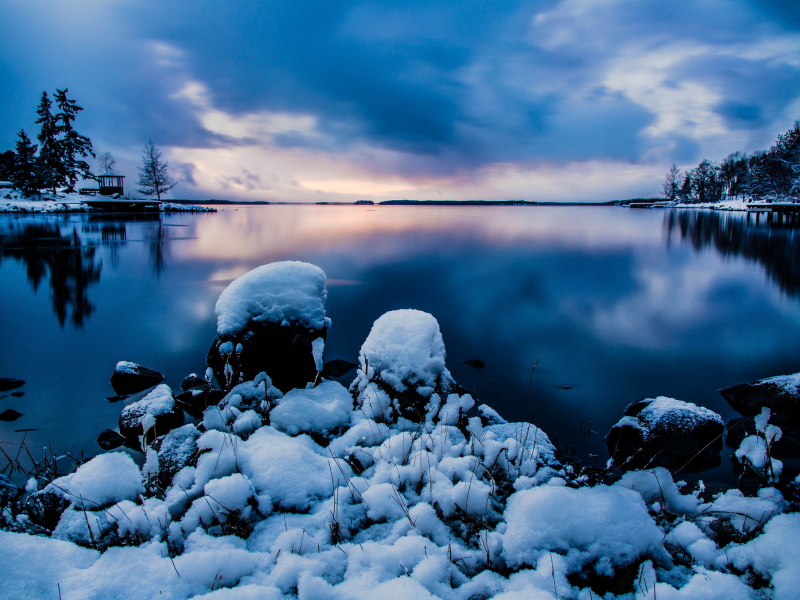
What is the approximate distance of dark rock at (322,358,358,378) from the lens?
22.6 ft

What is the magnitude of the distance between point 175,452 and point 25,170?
73806 millimetres

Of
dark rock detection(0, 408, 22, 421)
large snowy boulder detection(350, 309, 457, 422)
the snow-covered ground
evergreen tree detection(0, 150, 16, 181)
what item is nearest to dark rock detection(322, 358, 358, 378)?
large snowy boulder detection(350, 309, 457, 422)

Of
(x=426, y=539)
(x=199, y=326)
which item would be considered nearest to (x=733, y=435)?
(x=426, y=539)

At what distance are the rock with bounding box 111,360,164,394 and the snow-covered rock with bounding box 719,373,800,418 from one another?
8.96 m

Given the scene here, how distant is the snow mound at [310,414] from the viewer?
13.3ft

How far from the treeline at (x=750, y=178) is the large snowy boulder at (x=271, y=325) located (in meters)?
80.2

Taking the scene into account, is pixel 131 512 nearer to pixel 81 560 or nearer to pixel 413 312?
pixel 81 560

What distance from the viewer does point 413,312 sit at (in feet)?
17.2

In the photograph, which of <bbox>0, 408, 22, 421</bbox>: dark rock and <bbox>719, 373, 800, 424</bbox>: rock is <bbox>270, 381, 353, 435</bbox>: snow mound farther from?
<bbox>719, 373, 800, 424</bbox>: rock

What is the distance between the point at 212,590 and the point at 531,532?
6.13 feet

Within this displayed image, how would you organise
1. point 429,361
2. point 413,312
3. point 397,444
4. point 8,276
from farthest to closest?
1. point 8,276
2. point 413,312
3. point 429,361
4. point 397,444

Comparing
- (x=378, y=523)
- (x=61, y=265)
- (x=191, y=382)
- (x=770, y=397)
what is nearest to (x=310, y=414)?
(x=378, y=523)

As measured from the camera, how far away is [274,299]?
18.7 feet

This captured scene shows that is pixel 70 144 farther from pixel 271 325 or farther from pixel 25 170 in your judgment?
pixel 271 325
